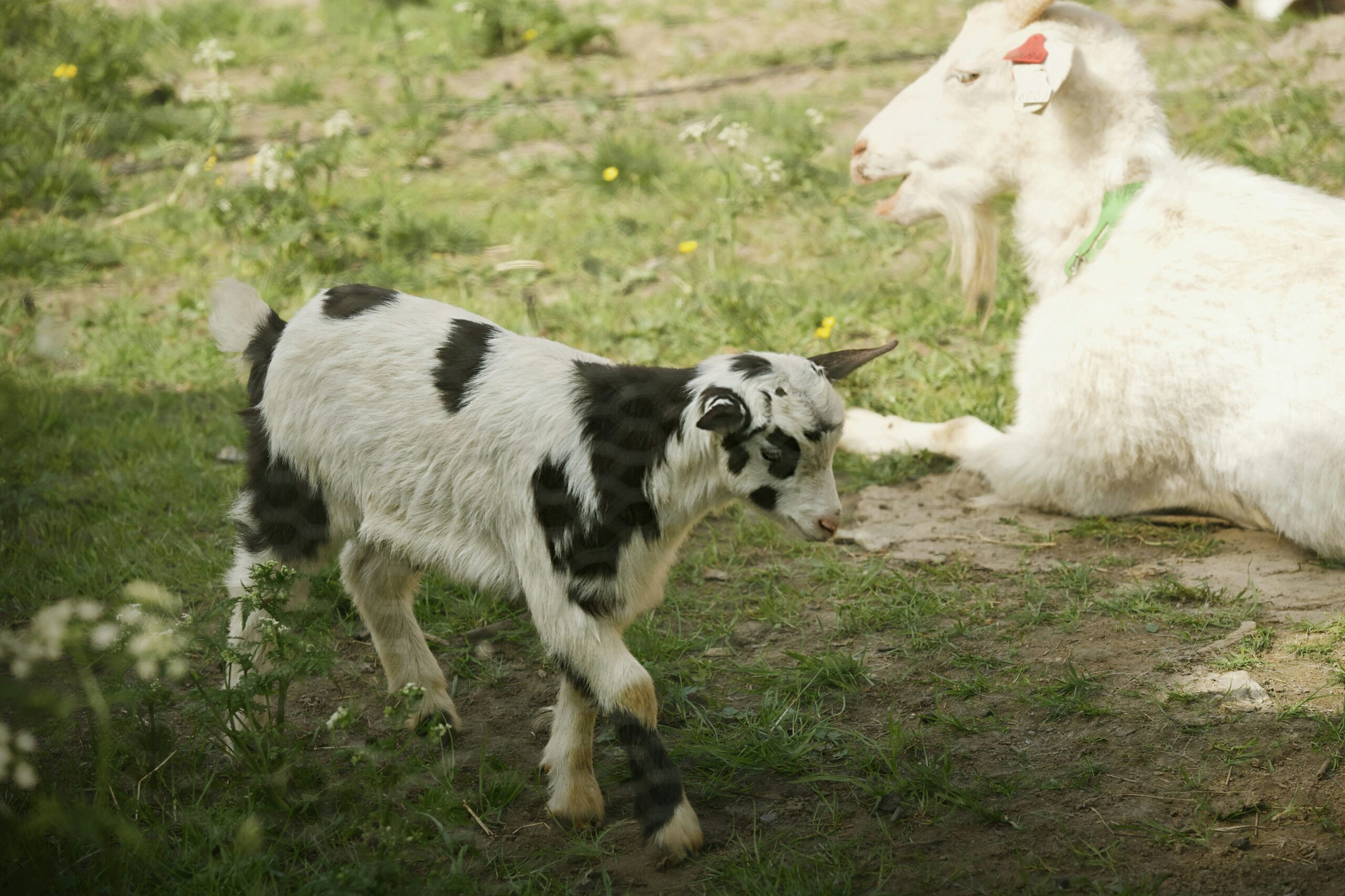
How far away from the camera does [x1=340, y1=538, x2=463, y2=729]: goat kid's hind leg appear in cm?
302

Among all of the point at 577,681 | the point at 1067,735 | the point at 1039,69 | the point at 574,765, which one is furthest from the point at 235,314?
the point at 1039,69

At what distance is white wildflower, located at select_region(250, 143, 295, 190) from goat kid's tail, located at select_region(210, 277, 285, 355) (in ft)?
9.02

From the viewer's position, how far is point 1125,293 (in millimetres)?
3877

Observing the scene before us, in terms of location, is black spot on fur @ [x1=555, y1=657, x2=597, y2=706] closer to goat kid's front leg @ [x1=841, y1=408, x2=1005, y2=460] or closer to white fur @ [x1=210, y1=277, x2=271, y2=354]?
white fur @ [x1=210, y1=277, x2=271, y2=354]

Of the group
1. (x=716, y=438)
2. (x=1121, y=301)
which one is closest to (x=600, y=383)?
(x=716, y=438)

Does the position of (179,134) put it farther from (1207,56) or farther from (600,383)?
(1207,56)

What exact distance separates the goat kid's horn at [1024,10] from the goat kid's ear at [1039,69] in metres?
0.25

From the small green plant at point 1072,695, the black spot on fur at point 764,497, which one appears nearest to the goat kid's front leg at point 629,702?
the black spot on fur at point 764,497

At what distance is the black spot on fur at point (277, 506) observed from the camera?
2885mm

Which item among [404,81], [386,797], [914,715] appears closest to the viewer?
[386,797]

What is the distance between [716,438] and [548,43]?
22.4 feet

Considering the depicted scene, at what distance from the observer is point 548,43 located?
8.53m

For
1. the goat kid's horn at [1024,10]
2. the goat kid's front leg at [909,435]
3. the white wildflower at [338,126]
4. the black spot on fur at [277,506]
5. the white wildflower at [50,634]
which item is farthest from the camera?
the white wildflower at [338,126]

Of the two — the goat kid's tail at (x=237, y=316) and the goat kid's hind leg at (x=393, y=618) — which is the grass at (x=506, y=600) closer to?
the goat kid's hind leg at (x=393, y=618)
